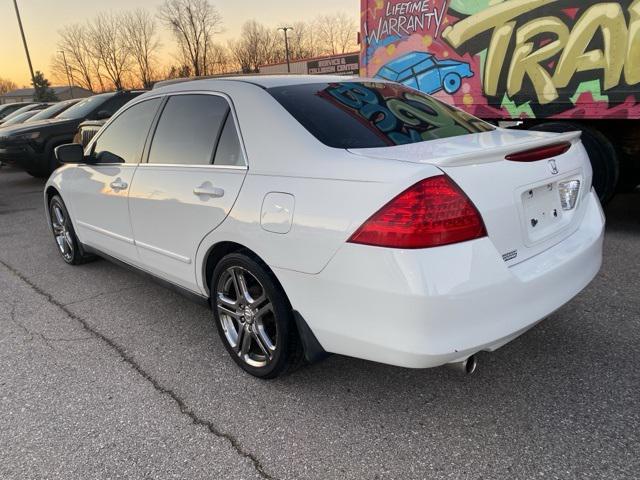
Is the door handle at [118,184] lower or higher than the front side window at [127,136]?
lower

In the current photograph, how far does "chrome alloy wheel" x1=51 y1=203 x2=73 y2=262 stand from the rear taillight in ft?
12.8

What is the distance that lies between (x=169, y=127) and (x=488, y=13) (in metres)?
3.74

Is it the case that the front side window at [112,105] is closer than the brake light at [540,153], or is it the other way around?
the brake light at [540,153]

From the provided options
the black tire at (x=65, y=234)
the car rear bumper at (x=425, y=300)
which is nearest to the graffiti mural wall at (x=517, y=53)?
the car rear bumper at (x=425, y=300)

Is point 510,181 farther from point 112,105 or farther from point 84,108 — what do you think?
point 84,108

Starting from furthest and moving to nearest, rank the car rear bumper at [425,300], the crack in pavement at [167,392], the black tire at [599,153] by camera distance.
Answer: the black tire at [599,153], the crack in pavement at [167,392], the car rear bumper at [425,300]

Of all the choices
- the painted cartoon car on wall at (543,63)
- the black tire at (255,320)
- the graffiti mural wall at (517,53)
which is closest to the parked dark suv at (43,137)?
the graffiti mural wall at (517,53)

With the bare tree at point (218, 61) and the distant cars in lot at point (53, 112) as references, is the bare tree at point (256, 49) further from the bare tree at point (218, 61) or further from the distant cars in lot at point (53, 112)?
the distant cars in lot at point (53, 112)

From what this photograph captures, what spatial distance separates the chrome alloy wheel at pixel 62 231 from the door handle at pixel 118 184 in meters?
1.42

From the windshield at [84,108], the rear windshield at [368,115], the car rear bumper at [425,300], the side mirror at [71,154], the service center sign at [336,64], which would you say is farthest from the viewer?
the service center sign at [336,64]

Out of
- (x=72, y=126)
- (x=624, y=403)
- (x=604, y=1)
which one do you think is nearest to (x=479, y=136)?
(x=624, y=403)

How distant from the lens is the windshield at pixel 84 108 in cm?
1051

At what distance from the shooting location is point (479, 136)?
2.71m

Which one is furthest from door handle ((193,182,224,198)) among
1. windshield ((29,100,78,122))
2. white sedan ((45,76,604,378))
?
windshield ((29,100,78,122))
